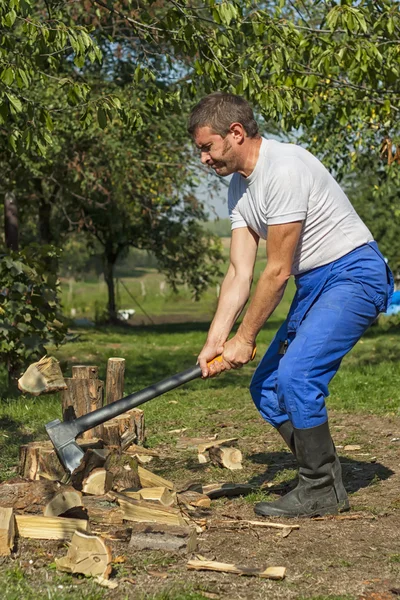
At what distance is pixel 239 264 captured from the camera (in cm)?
488

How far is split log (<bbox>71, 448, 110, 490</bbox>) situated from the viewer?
15.9ft

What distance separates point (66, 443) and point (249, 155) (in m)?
1.76

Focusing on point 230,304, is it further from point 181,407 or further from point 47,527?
point 181,407

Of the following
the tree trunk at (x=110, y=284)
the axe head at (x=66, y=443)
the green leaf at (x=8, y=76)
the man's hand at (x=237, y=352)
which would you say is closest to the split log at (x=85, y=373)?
the axe head at (x=66, y=443)

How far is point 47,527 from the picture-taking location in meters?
4.08

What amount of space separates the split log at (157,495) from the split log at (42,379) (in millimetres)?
1087

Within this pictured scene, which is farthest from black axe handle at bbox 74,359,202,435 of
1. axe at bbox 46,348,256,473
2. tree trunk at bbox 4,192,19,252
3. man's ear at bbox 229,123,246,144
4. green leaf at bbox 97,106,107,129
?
tree trunk at bbox 4,192,19,252

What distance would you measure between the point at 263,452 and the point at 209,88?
9.61 feet

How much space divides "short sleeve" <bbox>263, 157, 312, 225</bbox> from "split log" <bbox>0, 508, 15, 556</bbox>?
1.80 m

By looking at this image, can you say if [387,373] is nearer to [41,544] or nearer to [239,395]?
[239,395]

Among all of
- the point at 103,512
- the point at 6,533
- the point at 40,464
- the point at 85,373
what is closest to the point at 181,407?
the point at 85,373

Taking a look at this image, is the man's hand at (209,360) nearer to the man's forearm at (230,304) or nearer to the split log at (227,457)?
the man's forearm at (230,304)

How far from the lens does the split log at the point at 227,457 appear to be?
5828 mm

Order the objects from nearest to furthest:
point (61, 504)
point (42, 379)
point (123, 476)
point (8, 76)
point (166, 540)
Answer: point (166, 540)
point (61, 504)
point (123, 476)
point (42, 379)
point (8, 76)
